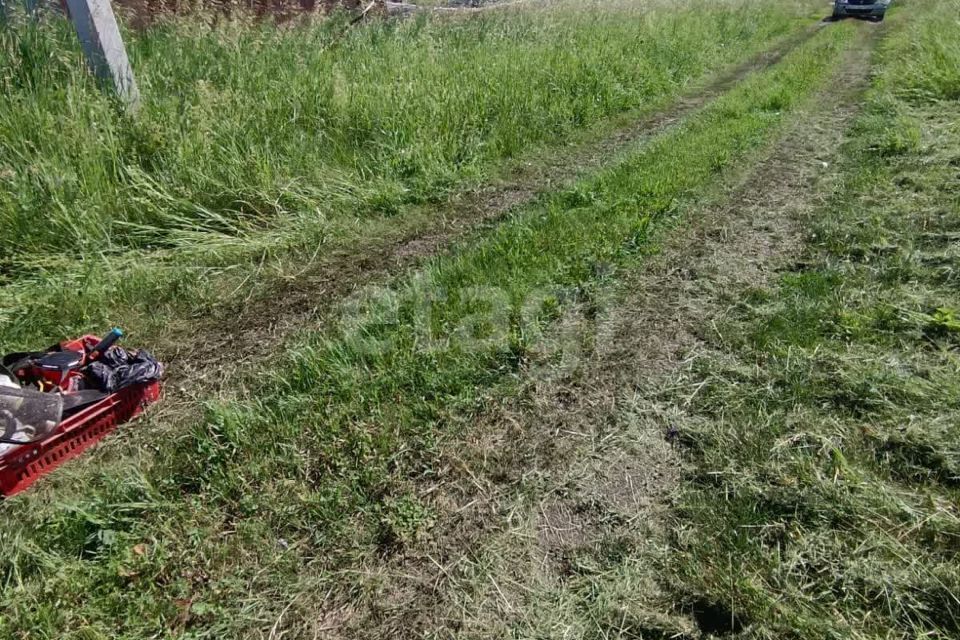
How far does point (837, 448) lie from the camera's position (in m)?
2.23

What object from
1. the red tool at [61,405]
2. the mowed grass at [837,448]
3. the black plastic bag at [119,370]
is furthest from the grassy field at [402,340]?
the black plastic bag at [119,370]

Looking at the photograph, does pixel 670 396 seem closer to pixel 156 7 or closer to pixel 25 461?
pixel 25 461

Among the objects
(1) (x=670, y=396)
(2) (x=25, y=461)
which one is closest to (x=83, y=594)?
(2) (x=25, y=461)

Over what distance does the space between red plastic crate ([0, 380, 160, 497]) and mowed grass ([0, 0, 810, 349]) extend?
0.72 metres

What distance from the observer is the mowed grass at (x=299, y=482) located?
180 centimetres

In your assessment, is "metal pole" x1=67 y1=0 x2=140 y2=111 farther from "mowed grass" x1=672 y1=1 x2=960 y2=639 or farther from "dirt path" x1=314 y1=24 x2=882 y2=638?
"mowed grass" x1=672 y1=1 x2=960 y2=639

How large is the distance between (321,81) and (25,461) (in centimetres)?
460

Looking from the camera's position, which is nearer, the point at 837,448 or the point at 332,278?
the point at 837,448

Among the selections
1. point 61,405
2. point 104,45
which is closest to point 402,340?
point 61,405

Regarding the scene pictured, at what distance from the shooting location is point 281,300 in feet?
11.5

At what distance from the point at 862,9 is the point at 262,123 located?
24.3m

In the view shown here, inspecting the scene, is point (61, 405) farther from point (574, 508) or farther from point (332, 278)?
point (574, 508)

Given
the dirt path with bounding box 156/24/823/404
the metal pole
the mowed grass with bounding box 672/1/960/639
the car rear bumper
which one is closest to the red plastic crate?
the dirt path with bounding box 156/24/823/404

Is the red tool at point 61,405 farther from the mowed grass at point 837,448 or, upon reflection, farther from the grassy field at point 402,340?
the mowed grass at point 837,448
